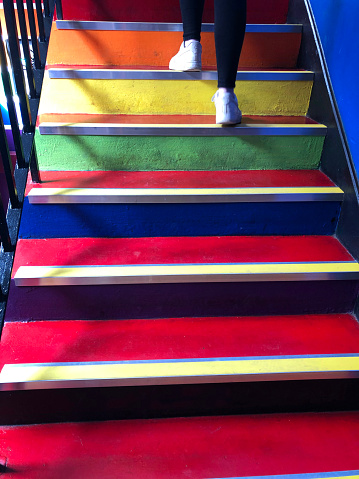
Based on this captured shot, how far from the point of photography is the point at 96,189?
1289 millimetres

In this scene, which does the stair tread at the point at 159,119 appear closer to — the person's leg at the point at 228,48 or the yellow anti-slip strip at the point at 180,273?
the person's leg at the point at 228,48

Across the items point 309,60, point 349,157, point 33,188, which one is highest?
point 309,60

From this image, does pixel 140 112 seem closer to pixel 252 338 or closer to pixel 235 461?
pixel 252 338

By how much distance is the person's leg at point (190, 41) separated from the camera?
4.82 ft

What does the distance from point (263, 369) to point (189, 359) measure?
8.0 inches

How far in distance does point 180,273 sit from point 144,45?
1.11 metres

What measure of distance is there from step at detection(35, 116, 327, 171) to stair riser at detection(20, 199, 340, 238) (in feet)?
0.80

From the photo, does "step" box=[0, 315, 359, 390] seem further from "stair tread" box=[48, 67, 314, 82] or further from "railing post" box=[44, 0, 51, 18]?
"railing post" box=[44, 0, 51, 18]

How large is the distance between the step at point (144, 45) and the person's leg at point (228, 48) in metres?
0.38

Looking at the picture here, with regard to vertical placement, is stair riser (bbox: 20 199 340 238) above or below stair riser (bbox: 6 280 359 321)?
above

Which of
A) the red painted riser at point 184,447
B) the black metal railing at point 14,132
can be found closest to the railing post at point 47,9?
the black metal railing at point 14,132

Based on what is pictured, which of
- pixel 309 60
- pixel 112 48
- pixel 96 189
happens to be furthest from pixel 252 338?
pixel 112 48

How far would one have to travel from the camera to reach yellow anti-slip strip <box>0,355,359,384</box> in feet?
3.26

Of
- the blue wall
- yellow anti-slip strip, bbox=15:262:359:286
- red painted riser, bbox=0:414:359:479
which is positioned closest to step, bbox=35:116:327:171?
the blue wall
